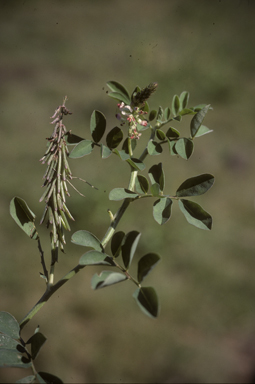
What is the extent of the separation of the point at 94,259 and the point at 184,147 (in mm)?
183

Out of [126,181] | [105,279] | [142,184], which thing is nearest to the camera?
[105,279]

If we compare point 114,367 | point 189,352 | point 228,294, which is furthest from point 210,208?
point 114,367

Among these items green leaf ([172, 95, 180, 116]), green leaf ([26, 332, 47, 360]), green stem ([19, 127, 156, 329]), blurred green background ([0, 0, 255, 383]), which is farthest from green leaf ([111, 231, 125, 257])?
blurred green background ([0, 0, 255, 383])

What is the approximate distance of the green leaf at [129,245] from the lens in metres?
0.36

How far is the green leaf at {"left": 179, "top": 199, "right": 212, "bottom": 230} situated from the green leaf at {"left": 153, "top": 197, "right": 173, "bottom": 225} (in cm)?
3

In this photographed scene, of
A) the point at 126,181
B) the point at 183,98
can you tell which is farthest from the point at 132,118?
the point at 126,181

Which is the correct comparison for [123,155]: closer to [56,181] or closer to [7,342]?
[56,181]

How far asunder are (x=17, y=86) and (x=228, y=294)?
2.64 feet

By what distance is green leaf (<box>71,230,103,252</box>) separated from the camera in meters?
0.37

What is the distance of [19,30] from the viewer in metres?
0.86

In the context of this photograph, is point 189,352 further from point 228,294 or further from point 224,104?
point 224,104

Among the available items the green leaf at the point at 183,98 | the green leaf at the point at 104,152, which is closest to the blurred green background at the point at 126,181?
the green leaf at the point at 183,98

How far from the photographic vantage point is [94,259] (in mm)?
347

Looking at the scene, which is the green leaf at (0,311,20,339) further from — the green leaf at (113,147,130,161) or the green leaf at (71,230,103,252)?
the green leaf at (113,147,130,161)
